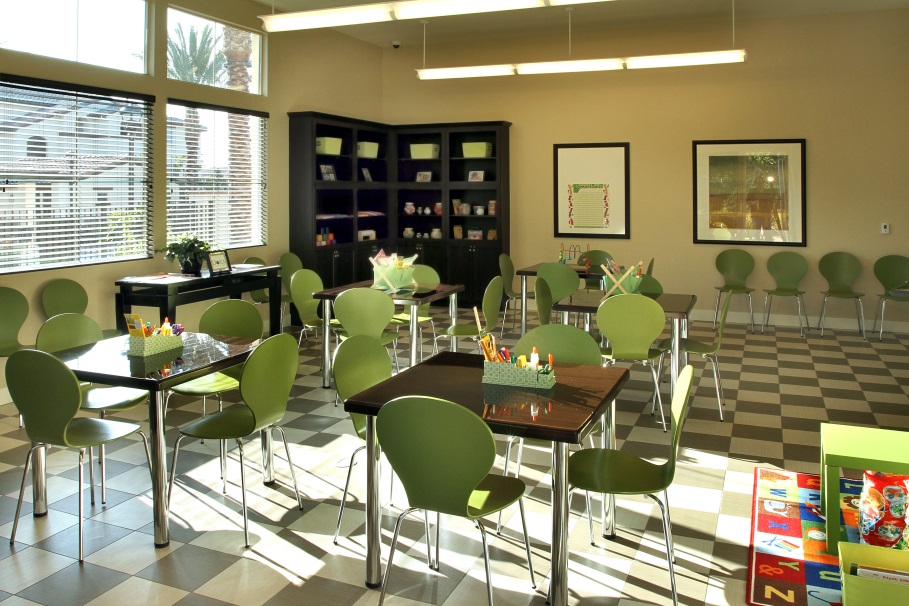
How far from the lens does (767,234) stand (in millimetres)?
9492

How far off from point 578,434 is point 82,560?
7.23 ft

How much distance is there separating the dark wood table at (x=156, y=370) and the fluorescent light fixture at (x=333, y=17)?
2.51 m

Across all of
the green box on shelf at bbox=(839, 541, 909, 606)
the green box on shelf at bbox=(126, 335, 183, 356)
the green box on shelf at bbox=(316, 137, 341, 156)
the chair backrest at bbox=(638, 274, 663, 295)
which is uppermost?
the green box on shelf at bbox=(316, 137, 341, 156)

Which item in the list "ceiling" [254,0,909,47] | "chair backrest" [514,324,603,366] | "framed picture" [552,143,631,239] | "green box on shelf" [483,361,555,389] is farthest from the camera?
"framed picture" [552,143,631,239]

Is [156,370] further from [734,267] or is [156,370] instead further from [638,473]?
[734,267]

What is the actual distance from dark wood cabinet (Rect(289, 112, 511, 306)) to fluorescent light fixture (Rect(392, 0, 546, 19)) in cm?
402

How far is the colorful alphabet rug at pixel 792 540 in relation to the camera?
315 cm

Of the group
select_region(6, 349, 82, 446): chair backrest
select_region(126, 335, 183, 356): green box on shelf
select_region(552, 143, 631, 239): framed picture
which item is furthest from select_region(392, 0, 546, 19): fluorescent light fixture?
select_region(552, 143, 631, 239): framed picture

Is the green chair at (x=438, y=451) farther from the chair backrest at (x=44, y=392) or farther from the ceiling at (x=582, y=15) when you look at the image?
the ceiling at (x=582, y=15)

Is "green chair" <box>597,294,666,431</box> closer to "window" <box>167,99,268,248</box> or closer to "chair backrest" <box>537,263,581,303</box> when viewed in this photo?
"chair backrest" <box>537,263,581,303</box>

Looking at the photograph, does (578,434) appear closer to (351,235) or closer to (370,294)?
(370,294)

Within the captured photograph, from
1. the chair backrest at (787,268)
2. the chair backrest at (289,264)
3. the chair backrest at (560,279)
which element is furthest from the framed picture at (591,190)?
the chair backrest at (289,264)

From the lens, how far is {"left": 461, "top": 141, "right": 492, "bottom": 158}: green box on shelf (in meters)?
10.4

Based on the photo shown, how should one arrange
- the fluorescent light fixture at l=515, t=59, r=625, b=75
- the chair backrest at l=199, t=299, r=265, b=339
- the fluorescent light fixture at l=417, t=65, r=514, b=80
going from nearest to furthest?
1. the chair backrest at l=199, t=299, r=265, b=339
2. the fluorescent light fixture at l=515, t=59, r=625, b=75
3. the fluorescent light fixture at l=417, t=65, r=514, b=80
